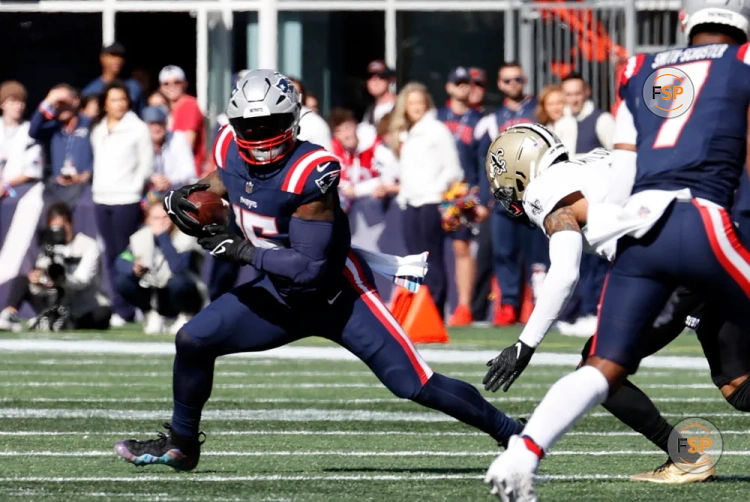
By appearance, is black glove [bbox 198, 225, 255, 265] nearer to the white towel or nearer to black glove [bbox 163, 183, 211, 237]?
black glove [bbox 163, 183, 211, 237]

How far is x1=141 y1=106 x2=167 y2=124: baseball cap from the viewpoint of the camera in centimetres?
1497

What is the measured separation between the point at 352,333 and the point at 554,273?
3.53 feet

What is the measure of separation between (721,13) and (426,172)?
28.1 ft

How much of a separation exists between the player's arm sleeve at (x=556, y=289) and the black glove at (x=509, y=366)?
0.03 metres

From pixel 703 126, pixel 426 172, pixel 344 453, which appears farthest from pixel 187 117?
pixel 703 126

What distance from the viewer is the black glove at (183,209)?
21.9ft

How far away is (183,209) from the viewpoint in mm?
6707

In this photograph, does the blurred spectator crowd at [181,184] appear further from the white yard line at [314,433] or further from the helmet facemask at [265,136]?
the helmet facemask at [265,136]

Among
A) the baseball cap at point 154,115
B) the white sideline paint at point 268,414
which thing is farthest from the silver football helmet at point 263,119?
the baseball cap at point 154,115

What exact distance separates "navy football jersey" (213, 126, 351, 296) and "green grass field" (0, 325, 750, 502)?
0.78 m

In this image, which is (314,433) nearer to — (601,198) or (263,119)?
(263,119)

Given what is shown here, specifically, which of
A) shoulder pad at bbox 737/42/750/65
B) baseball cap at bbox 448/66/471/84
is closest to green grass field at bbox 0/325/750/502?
shoulder pad at bbox 737/42/750/65

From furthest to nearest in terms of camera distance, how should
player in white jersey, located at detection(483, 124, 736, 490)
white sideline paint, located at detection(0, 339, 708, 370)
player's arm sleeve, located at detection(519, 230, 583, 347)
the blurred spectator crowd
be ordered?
1. the blurred spectator crowd
2. white sideline paint, located at detection(0, 339, 708, 370)
3. player's arm sleeve, located at detection(519, 230, 583, 347)
4. player in white jersey, located at detection(483, 124, 736, 490)

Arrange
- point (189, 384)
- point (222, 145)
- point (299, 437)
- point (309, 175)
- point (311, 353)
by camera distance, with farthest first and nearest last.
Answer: point (311, 353) < point (299, 437) < point (222, 145) < point (189, 384) < point (309, 175)
